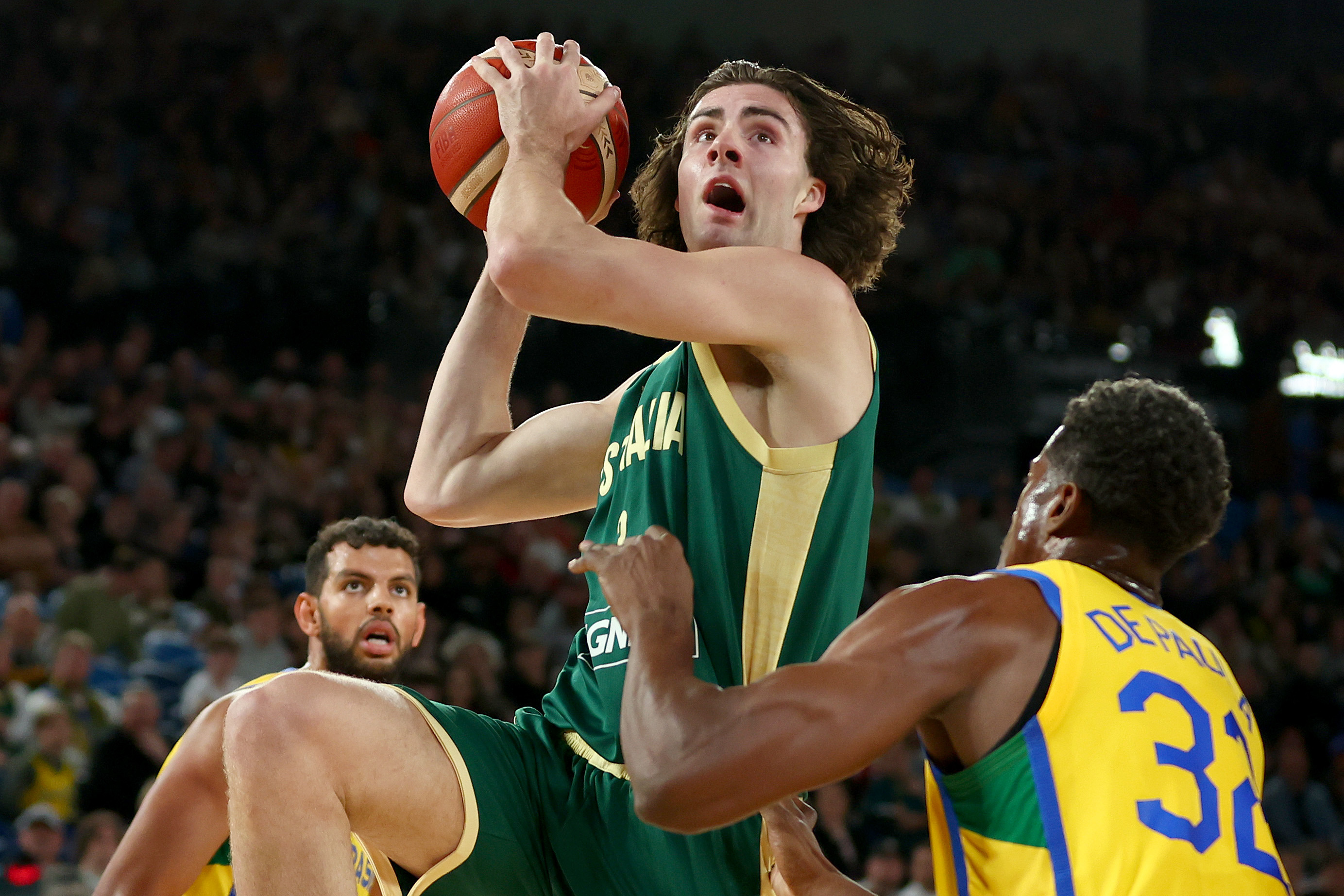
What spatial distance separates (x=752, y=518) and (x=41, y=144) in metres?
9.71

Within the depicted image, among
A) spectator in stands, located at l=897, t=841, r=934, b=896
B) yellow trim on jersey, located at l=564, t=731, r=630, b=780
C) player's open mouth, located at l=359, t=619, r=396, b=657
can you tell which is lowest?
spectator in stands, located at l=897, t=841, r=934, b=896

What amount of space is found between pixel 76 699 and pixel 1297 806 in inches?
286

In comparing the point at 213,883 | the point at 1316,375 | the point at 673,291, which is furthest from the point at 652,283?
the point at 1316,375

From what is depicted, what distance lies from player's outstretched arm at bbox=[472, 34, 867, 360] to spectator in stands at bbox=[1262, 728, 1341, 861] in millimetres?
7400

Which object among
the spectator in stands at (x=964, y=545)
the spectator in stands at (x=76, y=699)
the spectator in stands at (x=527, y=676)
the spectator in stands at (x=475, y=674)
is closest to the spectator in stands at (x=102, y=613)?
the spectator in stands at (x=76, y=699)

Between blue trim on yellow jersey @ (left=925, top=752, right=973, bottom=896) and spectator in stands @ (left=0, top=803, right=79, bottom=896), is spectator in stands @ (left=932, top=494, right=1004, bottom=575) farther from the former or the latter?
blue trim on yellow jersey @ (left=925, top=752, right=973, bottom=896)

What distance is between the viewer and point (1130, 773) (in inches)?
77.5

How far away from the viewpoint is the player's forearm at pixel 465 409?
3.27 metres

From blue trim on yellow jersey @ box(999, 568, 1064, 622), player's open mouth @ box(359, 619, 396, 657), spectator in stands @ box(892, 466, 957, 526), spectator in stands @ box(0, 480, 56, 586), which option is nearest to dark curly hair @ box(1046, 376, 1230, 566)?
blue trim on yellow jersey @ box(999, 568, 1064, 622)

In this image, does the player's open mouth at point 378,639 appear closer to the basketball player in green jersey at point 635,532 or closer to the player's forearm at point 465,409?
the player's forearm at point 465,409

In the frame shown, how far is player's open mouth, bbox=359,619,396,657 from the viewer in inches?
168

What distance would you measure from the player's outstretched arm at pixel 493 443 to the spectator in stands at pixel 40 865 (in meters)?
3.53

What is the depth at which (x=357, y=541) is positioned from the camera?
449 cm

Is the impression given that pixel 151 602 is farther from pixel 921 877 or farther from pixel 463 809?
pixel 463 809
